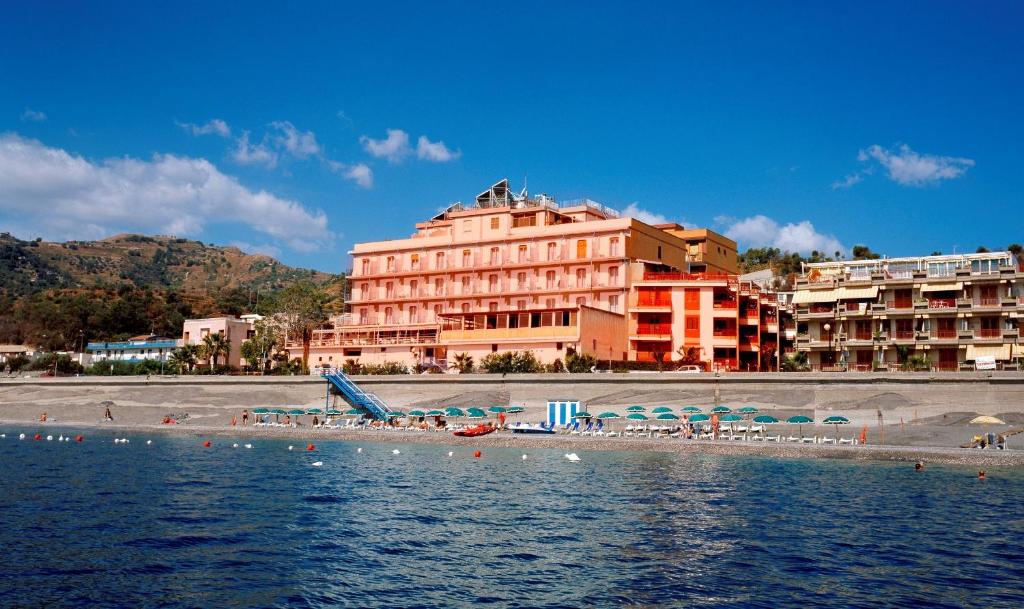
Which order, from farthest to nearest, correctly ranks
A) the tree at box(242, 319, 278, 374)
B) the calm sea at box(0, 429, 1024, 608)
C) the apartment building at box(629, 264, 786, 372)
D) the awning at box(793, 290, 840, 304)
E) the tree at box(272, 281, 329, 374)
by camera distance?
the tree at box(272, 281, 329, 374) → the tree at box(242, 319, 278, 374) → the apartment building at box(629, 264, 786, 372) → the awning at box(793, 290, 840, 304) → the calm sea at box(0, 429, 1024, 608)

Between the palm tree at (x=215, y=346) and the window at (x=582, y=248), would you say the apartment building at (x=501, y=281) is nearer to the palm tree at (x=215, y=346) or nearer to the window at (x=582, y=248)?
the window at (x=582, y=248)

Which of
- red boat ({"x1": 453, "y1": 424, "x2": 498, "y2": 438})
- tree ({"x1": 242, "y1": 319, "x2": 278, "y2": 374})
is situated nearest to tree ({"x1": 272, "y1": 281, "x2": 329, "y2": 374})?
tree ({"x1": 242, "y1": 319, "x2": 278, "y2": 374})

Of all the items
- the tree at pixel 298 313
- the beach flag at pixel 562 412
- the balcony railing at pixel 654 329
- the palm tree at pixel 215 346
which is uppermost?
the tree at pixel 298 313

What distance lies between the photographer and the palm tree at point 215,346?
8719 centimetres

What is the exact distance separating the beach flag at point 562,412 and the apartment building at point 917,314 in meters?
24.4

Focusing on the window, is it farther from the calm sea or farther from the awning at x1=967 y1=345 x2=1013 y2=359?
the calm sea

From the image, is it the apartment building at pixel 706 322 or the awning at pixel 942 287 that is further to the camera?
the apartment building at pixel 706 322

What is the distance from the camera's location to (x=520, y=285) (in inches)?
3231

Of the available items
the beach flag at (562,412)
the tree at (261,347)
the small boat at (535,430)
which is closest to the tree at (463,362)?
the beach flag at (562,412)

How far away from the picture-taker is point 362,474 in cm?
3597

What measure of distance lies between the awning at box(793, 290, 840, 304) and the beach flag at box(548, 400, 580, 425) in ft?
83.8

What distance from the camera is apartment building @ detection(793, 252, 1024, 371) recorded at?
6378 centimetres

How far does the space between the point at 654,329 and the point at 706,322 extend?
14.9 ft

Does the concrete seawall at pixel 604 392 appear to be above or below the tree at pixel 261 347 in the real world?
below
